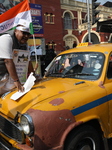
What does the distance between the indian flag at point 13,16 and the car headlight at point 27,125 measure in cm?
252

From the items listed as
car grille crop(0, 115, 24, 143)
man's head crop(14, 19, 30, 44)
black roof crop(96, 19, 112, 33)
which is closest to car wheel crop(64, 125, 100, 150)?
car grille crop(0, 115, 24, 143)

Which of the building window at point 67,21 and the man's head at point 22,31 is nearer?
the man's head at point 22,31

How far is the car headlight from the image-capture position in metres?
1.86

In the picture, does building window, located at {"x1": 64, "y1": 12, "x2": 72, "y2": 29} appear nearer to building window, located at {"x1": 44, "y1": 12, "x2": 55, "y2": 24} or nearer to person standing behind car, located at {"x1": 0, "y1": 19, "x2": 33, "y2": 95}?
building window, located at {"x1": 44, "y1": 12, "x2": 55, "y2": 24}

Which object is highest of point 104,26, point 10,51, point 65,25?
point 65,25

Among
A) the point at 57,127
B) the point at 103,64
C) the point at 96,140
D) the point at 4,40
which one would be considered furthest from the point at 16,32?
the point at 96,140

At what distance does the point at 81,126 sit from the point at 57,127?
1.27 ft

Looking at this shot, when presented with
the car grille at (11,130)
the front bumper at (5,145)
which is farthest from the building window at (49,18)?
the front bumper at (5,145)

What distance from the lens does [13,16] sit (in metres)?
4.32

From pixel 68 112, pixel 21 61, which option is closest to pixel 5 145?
pixel 68 112

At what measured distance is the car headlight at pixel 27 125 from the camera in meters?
1.86

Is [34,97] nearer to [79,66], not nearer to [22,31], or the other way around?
[79,66]

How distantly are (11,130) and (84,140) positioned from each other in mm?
1014

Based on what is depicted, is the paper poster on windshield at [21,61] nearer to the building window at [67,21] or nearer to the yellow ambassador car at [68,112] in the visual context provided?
the yellow ambassador car at [68,112]
